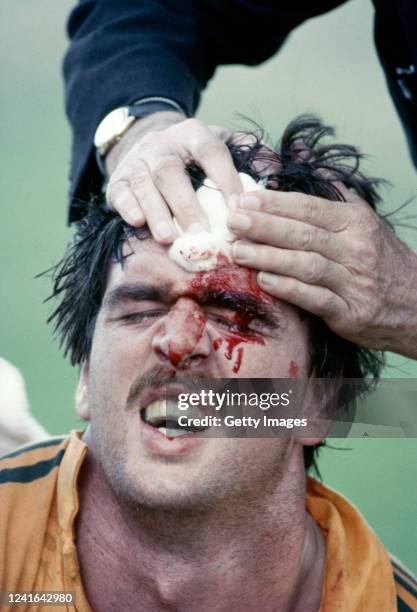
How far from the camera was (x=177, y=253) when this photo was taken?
1.58 metres

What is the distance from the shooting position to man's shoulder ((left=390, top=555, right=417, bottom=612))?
1733 mm

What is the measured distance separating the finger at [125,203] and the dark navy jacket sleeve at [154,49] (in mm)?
424

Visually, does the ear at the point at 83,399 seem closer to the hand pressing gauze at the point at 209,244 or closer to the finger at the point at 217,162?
the hand pressing gauze at the point at 209,244

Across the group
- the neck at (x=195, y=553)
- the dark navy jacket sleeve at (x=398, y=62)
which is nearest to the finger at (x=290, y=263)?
the neck at (x=195, y=553)

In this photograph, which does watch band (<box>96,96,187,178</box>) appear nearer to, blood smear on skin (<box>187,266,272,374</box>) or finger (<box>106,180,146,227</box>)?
finger (<box>106,180,146,227</box>)

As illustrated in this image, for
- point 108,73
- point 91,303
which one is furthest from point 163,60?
point 91,303

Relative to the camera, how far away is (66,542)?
163cm

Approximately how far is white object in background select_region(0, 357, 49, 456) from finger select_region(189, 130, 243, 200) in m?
0.74

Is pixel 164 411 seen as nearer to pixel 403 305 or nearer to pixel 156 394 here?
pixel 156 394

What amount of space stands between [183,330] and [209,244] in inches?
5.9

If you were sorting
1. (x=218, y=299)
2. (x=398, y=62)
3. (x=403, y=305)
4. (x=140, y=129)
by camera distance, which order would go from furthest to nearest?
(x=398, y=62), (x=140, y=129), (x=403, y=305), (x=218, y=299)

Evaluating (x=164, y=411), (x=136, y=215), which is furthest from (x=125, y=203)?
(x=164, y=411)

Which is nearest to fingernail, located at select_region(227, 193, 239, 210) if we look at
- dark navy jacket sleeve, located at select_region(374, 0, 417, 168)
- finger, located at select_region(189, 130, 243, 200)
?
finger, located at select_region(189, 130, 243, 200)

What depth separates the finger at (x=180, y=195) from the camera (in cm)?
156
